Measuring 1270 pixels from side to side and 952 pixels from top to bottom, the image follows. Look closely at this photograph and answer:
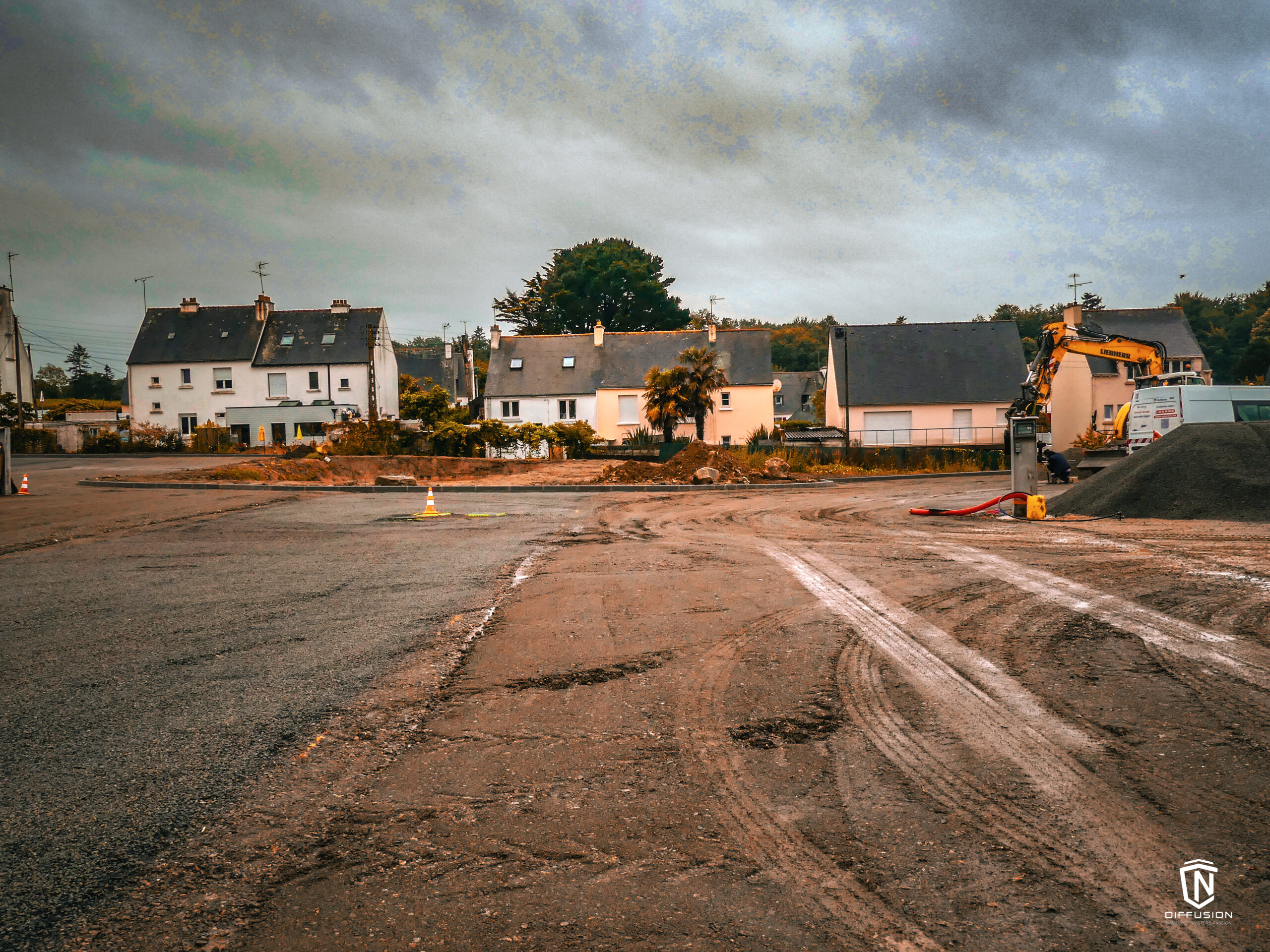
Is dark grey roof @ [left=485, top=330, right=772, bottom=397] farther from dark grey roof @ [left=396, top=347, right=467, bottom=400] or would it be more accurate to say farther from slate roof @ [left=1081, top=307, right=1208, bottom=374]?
dark grey roof @ [left=396, top=347, right=467, bottom=400]

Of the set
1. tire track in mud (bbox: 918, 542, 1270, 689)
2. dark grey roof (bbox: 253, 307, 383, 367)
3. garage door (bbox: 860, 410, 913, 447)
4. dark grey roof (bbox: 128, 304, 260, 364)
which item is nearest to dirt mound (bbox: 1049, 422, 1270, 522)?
tire track in mud (bbox: 918, 542, 1270, 689)

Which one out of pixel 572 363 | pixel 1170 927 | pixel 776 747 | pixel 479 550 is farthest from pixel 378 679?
pixel 572 363

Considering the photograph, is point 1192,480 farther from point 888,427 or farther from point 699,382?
point 888,427

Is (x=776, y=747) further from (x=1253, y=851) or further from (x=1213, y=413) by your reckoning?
(x=1213, y=413)

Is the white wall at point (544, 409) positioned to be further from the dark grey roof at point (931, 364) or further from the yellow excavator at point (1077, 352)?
the yellow excavator at point (1077, 352)

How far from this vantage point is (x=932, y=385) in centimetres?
4353

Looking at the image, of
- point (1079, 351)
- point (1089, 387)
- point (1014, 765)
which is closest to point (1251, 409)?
point (1079, 351)

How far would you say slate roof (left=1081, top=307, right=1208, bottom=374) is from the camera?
51562 millimetres

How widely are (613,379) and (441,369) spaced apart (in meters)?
39.5

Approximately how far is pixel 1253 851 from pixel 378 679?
4.57 meters

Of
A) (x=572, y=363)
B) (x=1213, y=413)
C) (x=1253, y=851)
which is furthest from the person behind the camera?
(x=572, y=363)

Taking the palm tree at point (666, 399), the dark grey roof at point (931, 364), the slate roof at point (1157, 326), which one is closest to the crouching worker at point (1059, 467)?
the palm tree at point (666, 399)

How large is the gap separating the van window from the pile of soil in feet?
36.9

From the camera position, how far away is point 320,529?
1387cm
